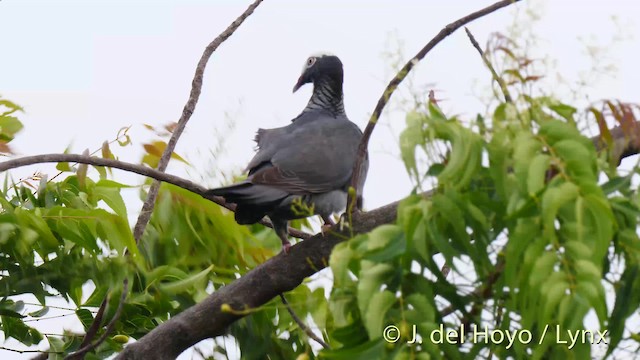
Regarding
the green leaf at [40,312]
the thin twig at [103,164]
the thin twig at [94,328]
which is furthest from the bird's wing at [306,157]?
the green leaf at [40,312]

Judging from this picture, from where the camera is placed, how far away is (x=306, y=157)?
16.7ft

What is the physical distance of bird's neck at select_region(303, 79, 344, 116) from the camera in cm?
584

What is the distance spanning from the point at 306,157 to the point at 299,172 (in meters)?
0.13

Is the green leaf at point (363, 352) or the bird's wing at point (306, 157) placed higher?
the bird's wing at point (306, 157)

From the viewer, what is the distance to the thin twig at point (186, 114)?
4.47 meters

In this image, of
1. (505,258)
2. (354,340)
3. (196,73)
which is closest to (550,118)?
(505,258)

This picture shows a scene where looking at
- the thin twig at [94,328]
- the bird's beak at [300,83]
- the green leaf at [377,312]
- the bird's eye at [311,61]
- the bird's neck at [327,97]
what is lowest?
the thin twig at [94,328]

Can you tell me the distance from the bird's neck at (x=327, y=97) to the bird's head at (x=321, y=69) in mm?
29

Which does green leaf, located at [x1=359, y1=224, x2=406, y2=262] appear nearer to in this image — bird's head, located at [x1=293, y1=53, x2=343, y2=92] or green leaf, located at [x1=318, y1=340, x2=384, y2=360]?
green leaf, located at [x1=318, y1=340, x2=384, y2=360]

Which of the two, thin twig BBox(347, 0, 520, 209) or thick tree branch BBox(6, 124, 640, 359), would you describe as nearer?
thin twig BBox(347, 0, 520, 209)

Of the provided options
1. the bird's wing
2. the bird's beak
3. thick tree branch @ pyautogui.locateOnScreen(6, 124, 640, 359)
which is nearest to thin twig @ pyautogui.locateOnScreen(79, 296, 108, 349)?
thick tree branch @ pyautogui.locateOnScreen(6, 124, 640, 359)

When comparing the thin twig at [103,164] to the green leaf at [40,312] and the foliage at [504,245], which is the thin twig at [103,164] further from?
the foliage at [504,245]

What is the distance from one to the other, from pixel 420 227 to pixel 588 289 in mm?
412

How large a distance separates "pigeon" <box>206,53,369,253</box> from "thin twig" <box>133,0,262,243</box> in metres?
0.28
